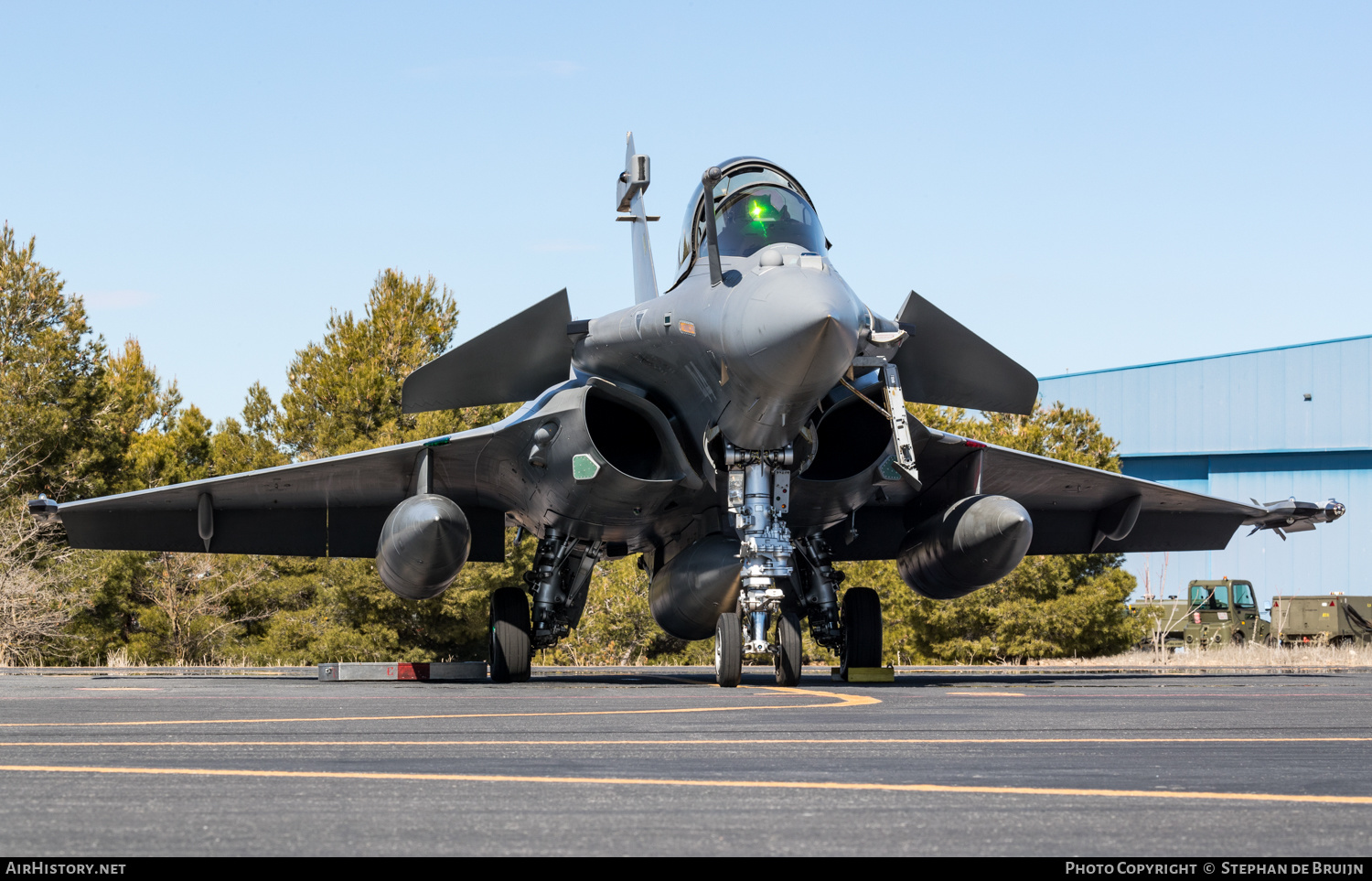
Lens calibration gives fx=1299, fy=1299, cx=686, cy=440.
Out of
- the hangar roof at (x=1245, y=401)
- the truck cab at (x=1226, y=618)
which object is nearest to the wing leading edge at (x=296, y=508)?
the truck cab at (x=1226, y=618)

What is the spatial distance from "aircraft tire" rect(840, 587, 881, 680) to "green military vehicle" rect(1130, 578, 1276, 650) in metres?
19.0

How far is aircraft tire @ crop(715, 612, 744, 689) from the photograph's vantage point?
1070cm

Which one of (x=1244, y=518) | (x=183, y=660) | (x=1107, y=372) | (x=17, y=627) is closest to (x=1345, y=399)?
(x=1107, y=372)

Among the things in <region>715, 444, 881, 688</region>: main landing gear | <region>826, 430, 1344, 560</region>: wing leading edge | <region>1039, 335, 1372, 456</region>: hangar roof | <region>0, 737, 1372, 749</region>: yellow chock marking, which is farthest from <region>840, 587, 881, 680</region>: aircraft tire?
<region>1039, 335, 1372, 456</region>: hangar roof

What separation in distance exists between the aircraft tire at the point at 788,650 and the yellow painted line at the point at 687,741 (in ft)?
17.1

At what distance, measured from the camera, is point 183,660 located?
3409 centimetres

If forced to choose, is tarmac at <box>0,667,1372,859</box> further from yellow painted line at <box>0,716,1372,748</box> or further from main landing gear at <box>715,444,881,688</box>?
main landing gear at <box>715,444,881,688</box>

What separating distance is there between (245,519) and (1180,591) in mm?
37848

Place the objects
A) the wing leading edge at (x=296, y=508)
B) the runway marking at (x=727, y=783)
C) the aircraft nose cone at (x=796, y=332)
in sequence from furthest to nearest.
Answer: the wing leading edge at (x=296, y=508), the aircraft nose cone at (x=796, y=332), the runway marking at (x=727, y=783)

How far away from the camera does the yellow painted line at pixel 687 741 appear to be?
5277 mm

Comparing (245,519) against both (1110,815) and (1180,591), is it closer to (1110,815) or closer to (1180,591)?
(1110,815)

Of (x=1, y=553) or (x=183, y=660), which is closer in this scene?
(x=1, y=553)

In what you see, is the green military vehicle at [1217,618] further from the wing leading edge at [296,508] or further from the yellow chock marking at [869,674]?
the wing leading edge at [296,508]

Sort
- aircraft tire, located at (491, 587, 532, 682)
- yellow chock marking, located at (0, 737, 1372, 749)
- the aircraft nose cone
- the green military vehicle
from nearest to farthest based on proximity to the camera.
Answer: yellow chock marking, located at (0, 737, 1372, 749), the aircraft nose cone, aircraft tire, located at (491, 587, 532, 682), the green military vehicle
